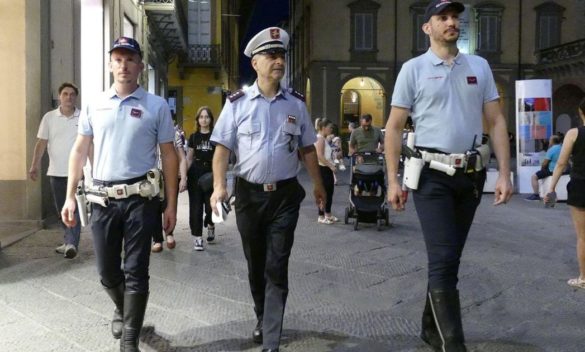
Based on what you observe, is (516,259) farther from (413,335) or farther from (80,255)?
(80,255)

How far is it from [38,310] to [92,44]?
26.8 feet

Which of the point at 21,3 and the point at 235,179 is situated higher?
the point at 21,3

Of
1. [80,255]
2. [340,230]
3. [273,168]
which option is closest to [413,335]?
[273,168]

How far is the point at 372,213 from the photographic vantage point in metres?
9.33

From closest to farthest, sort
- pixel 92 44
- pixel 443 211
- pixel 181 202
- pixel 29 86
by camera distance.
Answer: pixel 443 211 < pixel 29 86 < pixel 92 44 < pixel 181 202

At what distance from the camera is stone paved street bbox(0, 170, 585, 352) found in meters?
4.15

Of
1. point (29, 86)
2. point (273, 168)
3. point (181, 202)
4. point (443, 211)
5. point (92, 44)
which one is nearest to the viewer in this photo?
point (443, 211)

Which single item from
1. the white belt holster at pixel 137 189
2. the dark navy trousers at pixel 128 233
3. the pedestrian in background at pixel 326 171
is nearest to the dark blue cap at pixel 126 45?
the white belt holster at pixel 137 189

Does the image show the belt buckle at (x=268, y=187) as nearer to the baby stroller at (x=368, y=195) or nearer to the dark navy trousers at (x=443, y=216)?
the dark navy trousers at (x=443, y=216)

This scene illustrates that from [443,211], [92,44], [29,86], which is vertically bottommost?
[443,211]

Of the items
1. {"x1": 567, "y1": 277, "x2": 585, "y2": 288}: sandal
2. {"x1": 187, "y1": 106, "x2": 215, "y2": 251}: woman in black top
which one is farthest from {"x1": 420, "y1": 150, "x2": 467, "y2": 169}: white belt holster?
{"x1": 187, "y1": 106, "x2": 215, "y2": 251}: woman in black top

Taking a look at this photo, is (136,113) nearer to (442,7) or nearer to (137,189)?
(137,189)

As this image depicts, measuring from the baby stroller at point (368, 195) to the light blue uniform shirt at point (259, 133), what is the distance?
542cm

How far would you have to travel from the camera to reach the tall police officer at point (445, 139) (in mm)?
3568
